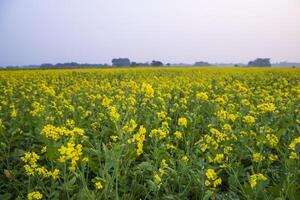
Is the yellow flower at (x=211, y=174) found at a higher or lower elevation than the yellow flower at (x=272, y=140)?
lower

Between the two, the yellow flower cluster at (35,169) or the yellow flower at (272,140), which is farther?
the yellow flower at (272,140)

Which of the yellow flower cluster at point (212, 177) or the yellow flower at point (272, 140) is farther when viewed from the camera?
the yellow flower at point (272, 140)

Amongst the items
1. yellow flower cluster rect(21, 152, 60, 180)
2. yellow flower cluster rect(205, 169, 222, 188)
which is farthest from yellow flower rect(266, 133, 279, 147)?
yellow flower cluster rect(21, 152, 60, 180)

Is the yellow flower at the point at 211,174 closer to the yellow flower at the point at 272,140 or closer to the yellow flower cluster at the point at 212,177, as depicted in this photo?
the yellow flower cluster at the point at 212,177

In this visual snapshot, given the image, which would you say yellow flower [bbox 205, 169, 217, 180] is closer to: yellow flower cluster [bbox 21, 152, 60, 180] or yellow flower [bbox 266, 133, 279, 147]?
yellow flower [bbox 266, 133, 279, 147]

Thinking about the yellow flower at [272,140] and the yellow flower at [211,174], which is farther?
the yellow flower at [272,140]

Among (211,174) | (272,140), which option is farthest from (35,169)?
(272,140)

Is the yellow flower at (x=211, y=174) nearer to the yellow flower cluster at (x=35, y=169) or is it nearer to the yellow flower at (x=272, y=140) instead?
the yellow flower at (x=272, y=140)

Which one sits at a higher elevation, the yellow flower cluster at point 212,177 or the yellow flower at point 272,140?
the yellow flower at point 272,140

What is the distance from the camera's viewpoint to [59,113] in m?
5.21

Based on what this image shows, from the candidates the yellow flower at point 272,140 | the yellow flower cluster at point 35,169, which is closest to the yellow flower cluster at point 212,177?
the yellow flower at point 272,140

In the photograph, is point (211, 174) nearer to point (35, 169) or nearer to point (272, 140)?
point (272, 140)

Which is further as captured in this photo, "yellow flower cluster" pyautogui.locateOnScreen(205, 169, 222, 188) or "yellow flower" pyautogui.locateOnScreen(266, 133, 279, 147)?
"yellow flower" pyautogui.locateOnScreen(266, 133, 279, 147)

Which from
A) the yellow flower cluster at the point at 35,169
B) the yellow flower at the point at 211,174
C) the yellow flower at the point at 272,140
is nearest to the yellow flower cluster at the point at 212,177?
the yellow flower at the point at 211,174
